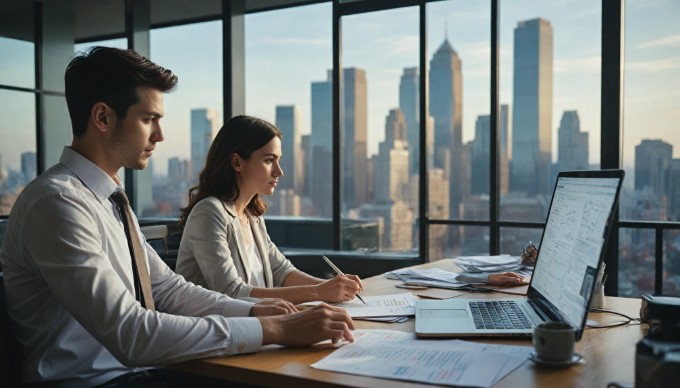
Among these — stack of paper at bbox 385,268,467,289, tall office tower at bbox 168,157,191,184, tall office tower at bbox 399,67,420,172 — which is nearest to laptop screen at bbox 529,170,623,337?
stack of paper at bbox 385,268,467,289

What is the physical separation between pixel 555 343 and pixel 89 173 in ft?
3.73

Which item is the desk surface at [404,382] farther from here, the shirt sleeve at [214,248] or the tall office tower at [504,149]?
the tall office tower at [504,149]

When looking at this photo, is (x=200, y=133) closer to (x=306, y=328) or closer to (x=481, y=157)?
(x=481, y=157)

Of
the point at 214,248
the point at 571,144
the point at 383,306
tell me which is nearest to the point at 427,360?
the point at 383,306

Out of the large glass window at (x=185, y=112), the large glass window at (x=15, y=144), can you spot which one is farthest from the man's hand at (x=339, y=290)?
the large glass window at (x=15, y=144)

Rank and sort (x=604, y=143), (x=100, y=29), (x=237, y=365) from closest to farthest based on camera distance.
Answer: (x=237, y=365)
(x=604, y=143)
(x=100, y=29)

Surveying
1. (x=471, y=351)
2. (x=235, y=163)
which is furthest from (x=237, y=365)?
(x=235, y=163)

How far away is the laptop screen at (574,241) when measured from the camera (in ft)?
4.31

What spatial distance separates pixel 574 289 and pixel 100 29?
5.56m

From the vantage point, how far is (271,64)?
5.25 metres

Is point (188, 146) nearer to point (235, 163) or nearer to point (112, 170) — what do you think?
point (235, 163)

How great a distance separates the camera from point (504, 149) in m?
4.16

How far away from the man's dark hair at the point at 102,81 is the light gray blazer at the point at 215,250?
725 millimetres

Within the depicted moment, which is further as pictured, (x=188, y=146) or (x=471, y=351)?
(x=188, y=146)
